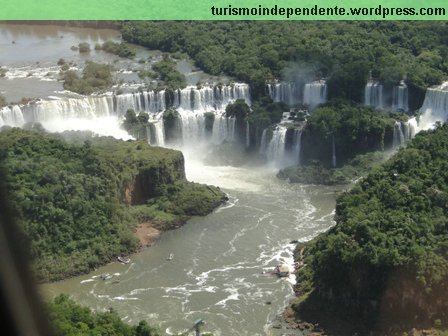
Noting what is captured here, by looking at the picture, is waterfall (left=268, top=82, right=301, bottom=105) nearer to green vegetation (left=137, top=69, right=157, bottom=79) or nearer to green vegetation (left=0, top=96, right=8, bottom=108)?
green vegetation (left=137, top=69, right=157, bottom=79)

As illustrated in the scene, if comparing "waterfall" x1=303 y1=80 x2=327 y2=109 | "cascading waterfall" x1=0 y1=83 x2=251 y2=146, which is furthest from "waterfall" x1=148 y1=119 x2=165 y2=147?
"waterfall" x1=303 y1=80 x2=327 y2=109

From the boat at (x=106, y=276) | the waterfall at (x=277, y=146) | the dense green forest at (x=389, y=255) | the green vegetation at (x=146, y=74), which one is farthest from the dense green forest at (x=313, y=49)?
the boat at (x=106, y=276)

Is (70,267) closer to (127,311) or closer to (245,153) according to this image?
(127,311)

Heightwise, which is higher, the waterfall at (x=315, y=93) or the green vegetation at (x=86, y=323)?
the waterfall at (x=315, y=93)

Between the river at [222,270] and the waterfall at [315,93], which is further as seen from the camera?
the waterfall at [315,93]

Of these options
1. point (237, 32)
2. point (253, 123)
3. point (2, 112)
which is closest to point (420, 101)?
point (253, 123)

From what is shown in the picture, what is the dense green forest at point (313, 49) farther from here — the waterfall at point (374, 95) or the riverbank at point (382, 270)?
the riverbank at point (382, 270)
